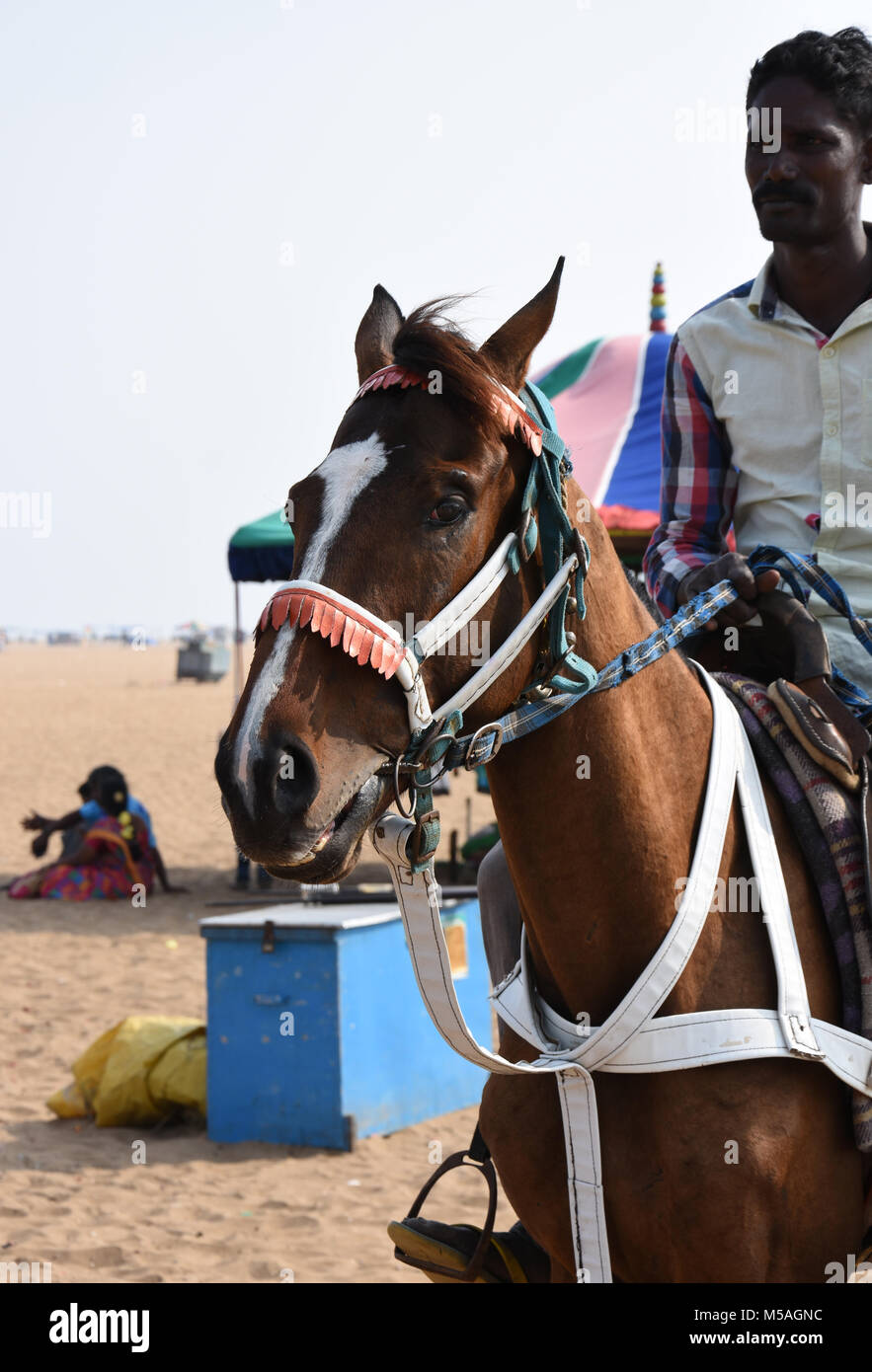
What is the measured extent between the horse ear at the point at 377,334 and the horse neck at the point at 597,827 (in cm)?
47

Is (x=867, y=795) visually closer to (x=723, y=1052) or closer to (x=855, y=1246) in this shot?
(x=723, y=1052)

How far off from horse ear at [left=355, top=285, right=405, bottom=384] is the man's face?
891 mm

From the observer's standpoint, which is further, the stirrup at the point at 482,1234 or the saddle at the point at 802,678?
the stirrup at the point at 482,1234

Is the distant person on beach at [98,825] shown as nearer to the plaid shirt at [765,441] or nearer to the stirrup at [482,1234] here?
A: the stirrup at [482,1234]

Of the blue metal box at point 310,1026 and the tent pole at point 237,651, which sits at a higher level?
the tent pole at point 237,651

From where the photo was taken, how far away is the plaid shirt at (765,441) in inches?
102

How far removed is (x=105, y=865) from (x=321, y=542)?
1041cm

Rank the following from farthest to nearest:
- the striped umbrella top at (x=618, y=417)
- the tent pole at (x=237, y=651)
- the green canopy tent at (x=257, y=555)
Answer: the green canopy tent at (x=257, y=555), the striped umbrella top at (x=618, y=417), the tent pole at (x=237, y=651)

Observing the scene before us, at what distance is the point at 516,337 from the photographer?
6.45ft

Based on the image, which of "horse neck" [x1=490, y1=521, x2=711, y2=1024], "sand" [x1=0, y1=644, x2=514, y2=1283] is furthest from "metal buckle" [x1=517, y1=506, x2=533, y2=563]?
"sand" [x1=0, y1=644, x2=514, y2=1283]

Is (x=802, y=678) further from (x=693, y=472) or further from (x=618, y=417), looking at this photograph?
(x=618, y=417)

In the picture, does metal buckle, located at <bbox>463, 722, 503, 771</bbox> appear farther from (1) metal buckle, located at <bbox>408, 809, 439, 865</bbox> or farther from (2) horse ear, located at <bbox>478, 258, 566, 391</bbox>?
(2) horse ear, located at <bbox>478, 258, 566, 391</bbox>

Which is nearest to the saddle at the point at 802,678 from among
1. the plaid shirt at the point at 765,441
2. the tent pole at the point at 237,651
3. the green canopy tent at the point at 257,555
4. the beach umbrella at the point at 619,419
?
the plaid shirt at the point at 765,441

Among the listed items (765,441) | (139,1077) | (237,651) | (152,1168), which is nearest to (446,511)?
(765,441)
